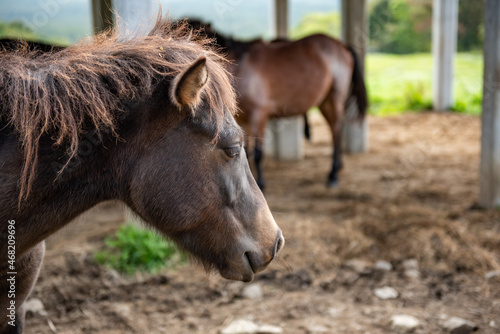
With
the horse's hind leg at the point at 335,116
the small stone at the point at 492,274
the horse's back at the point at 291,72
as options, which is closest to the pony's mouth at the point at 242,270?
the small stone at the point at 492,274

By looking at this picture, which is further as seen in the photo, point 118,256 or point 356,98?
point 356,98

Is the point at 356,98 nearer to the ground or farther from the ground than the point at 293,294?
farther from the ground

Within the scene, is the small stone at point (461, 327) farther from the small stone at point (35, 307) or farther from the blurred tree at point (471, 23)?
the blurred tree at point (471, 23)

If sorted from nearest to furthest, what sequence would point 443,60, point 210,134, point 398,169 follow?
point 210,134, point 398,169, point 443,60

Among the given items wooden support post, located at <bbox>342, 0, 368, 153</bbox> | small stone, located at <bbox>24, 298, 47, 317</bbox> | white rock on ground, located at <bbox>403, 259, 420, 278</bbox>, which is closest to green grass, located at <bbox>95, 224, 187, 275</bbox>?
small stone, located at <bbox>24, 298, 47, 317</bbox>

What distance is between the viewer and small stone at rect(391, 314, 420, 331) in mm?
2686

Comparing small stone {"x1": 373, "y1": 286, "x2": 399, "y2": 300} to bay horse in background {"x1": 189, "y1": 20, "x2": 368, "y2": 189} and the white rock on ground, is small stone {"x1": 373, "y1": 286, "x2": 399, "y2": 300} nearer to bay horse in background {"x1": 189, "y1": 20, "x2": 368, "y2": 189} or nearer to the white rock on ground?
the white rock on ground

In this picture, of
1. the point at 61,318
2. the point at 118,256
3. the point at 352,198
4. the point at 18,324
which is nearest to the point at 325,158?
the point at 352,198

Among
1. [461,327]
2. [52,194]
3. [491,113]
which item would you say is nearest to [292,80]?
[491,113]

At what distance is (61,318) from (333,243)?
2257 millimetres

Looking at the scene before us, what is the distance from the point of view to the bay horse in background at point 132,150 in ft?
5.03

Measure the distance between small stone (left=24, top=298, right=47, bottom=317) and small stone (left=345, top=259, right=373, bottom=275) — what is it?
2.23m

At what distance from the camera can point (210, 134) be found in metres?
1.65

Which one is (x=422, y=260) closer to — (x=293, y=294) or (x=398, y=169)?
(x=293, y=294)
